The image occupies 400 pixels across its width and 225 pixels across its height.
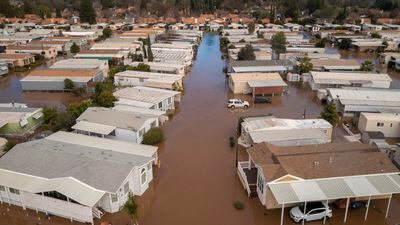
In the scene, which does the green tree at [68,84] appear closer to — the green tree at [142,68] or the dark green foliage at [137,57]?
the green tree at [142,68]

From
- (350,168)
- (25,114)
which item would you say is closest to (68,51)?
(25,114)

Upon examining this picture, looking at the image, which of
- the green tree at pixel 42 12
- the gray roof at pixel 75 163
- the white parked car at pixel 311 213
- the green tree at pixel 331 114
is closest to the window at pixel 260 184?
the white parked car at pixel 311 213

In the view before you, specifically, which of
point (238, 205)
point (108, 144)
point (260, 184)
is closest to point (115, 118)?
point (108, 144)

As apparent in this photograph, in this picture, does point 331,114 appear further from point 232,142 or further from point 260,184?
point 260,184

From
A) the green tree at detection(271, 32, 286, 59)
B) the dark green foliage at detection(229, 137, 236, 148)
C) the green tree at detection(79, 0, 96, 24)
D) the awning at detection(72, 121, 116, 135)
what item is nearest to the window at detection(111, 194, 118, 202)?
the awning at detection(72, 121, 116, 135)

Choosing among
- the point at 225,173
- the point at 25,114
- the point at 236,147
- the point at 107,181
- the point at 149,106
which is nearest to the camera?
the point at 107,181

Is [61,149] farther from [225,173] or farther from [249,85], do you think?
[249,85]
